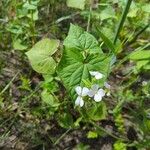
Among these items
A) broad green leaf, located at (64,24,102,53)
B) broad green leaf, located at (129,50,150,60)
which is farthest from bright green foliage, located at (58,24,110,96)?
broad green leaf, located at (129,50,150,60)

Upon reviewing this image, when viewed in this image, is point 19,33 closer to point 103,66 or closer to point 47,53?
point 47,53

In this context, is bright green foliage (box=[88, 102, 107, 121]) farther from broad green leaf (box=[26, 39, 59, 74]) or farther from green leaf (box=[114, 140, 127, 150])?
broad green leaf (box=[26, 39, 59, 74])

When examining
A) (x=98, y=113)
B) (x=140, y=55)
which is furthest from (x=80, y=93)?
(x=140, y=55)

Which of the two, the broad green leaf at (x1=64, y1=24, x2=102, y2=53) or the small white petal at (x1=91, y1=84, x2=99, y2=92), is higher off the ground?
the broad green leaf at (x1=64, y1=24, x2=102, y2=53)

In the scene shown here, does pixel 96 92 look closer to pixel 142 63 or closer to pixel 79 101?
pixel 79 101

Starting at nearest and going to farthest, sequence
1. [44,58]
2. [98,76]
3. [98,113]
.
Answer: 1. [98,76]
2. [44,58]
3. [98,113]

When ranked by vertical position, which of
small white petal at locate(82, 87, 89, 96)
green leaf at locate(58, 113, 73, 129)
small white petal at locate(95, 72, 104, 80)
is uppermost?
small white petal at locate(95, 72, 104, 80)

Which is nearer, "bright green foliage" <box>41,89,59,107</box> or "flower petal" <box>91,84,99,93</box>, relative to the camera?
"flower petal" <box>91,84,99,93</box>
